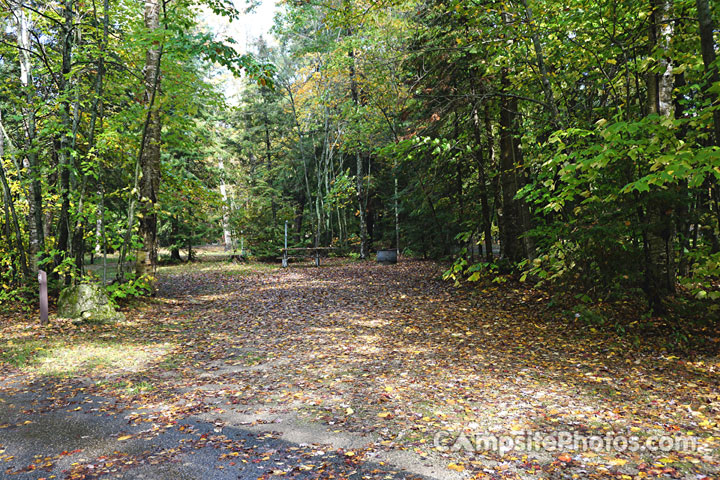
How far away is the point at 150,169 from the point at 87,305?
3476 millimetres

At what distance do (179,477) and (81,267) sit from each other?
7206 millimetres

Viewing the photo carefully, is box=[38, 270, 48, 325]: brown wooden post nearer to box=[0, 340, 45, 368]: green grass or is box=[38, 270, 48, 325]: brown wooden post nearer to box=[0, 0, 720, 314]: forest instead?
box=[0, 0, 720, 314]: forest

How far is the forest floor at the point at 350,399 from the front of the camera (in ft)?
9.92

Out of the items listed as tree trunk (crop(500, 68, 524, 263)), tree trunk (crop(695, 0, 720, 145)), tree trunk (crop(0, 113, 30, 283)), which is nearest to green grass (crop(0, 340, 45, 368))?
tree trunk (crop(0, 113, 30, 283))

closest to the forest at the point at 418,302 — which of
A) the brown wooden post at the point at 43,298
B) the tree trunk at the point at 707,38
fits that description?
the tree trunk at the point at 707,38

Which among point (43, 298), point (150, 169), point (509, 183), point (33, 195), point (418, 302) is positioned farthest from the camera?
point (509, 183)

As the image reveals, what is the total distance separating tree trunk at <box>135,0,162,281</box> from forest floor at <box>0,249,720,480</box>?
6.01ft

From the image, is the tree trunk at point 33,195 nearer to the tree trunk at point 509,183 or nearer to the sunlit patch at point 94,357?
the sunlit patch at point 94,357

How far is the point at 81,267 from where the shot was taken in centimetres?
854

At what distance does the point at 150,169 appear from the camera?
966 centimetres

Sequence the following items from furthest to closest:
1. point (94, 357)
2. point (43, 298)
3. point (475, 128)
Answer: point (475, 128) < point (43, 298) < point (94, 357)

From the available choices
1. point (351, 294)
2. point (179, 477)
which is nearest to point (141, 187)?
point (351, 294)

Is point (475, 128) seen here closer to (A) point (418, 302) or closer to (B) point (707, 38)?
(A) point (418, 302)

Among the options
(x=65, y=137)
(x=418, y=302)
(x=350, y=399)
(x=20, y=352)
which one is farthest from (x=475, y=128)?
(x=20, y=352)
